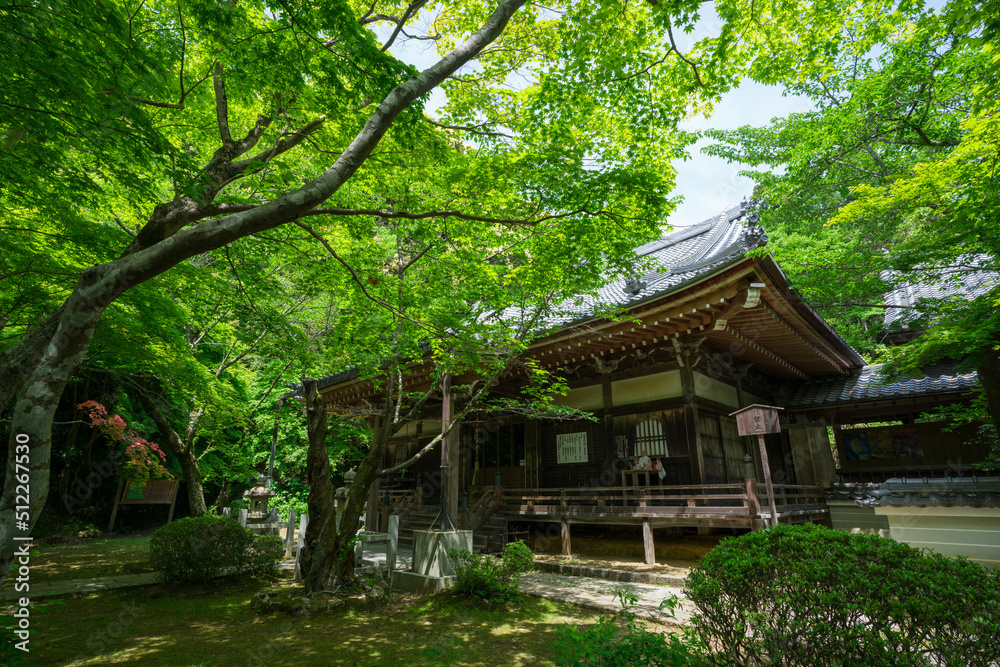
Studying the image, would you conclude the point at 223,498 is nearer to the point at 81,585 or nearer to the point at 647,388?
the point at 81,585

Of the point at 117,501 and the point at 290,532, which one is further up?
the point at 117,501

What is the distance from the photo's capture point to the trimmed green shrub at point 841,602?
259 cm

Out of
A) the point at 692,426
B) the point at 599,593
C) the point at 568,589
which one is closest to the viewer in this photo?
the point at 599,593

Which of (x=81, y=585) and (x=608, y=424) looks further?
(x=608, y=424)

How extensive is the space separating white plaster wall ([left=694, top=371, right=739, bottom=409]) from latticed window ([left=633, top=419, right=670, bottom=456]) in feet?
3.75

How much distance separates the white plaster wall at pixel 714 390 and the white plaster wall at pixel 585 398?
2.16 meters

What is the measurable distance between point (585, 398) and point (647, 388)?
1.61 meters

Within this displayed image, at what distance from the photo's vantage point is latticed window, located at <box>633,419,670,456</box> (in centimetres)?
986

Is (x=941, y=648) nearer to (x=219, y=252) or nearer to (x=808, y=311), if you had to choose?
(x=808, y=311)

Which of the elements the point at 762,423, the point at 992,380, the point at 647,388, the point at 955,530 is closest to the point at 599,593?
the point at 762,423

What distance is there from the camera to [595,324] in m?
8.73

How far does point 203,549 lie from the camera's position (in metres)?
7.55

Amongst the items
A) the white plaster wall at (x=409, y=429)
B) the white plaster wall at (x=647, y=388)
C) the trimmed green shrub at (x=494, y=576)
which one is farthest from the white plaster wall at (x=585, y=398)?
the white plaster wall at (x=409, y=429)

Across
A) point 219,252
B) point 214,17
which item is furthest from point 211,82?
point 214,17
